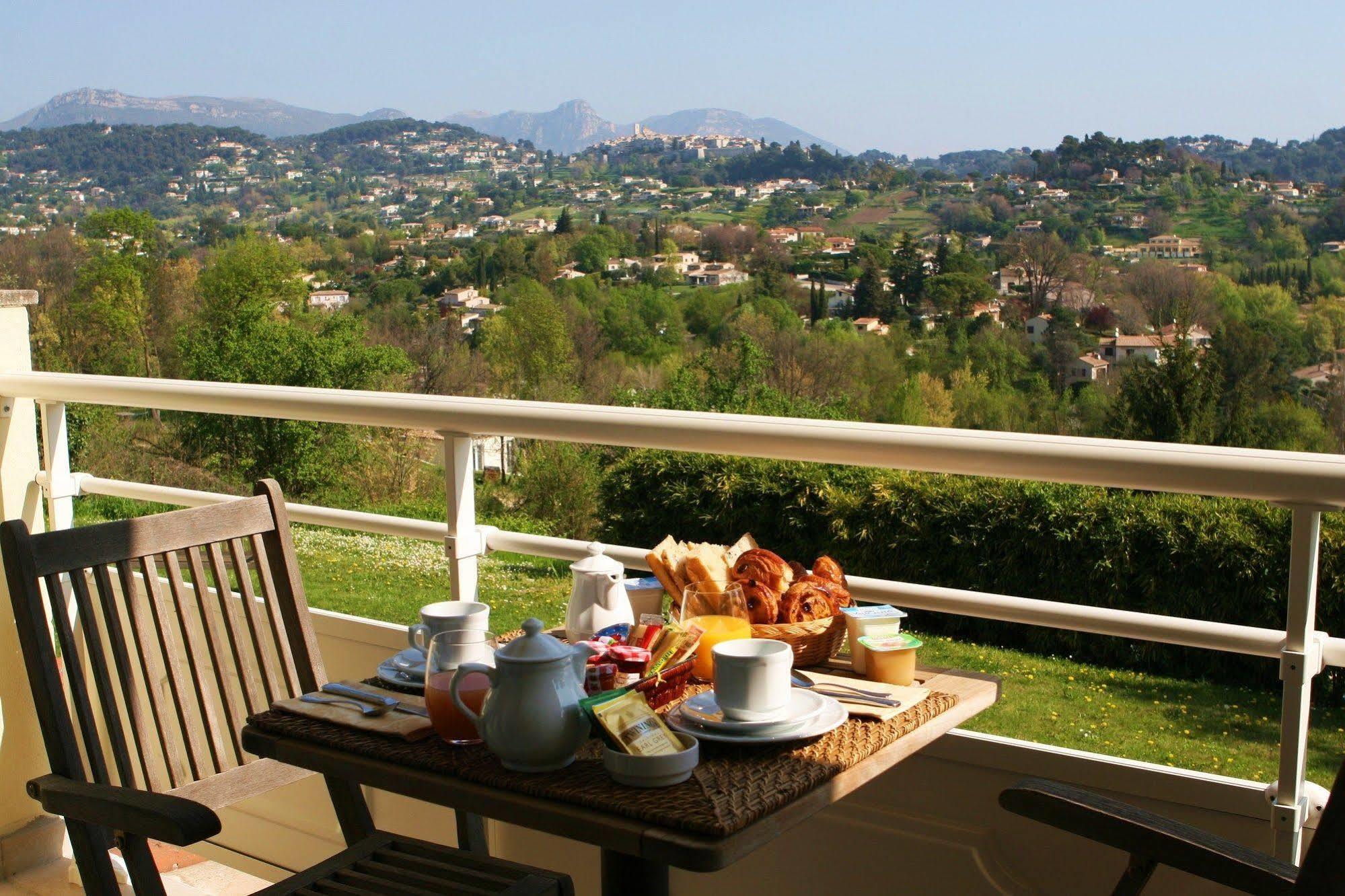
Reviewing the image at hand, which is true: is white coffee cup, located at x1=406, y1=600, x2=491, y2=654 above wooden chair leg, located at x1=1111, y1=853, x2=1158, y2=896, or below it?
above

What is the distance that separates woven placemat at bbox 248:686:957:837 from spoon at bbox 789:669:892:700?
0.04 m

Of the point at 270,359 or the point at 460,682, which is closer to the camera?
the point at 460,682

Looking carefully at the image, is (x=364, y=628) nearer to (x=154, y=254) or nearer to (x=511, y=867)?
(x=511, y=867)

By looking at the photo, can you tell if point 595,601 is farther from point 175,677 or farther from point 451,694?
point 175,677

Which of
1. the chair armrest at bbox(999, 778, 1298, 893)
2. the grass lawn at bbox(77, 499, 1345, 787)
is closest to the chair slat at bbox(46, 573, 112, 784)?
the chair armrest at bbox(999, 778, 1298, 893)

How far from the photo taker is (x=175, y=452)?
24.4 metres

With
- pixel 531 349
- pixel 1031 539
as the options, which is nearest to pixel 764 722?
pixel 1031 539

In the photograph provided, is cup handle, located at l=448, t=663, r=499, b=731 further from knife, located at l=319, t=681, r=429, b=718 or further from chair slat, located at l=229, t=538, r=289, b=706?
chair slat, located at l=229, t=538, r=289, b=706

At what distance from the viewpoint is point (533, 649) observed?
1.04 metres

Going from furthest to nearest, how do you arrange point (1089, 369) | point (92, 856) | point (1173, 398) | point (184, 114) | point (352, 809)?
1. point (184, 114)
2. point (1089, 369)
3. point (1173, 398)
4. point (352, 809)
5. point (92, 856)

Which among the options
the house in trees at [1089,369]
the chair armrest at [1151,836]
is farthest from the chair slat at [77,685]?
the house in trees at [1089,369]

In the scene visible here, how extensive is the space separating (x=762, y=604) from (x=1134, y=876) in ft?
1.50

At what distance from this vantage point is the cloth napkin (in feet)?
3.79

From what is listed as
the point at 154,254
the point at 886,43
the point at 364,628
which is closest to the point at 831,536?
the point at 364,628
